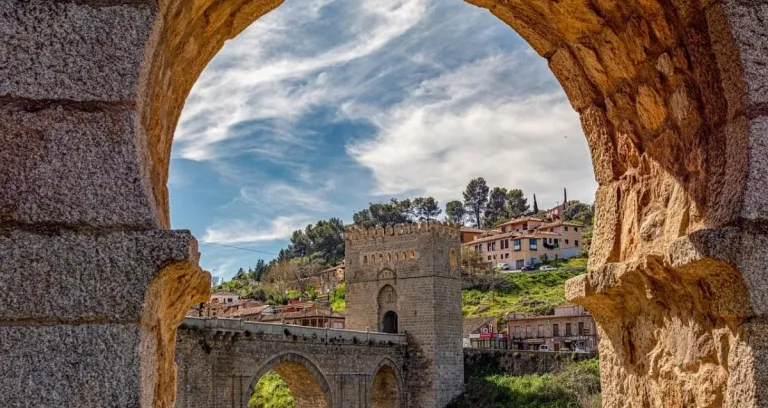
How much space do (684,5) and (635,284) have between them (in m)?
1.09

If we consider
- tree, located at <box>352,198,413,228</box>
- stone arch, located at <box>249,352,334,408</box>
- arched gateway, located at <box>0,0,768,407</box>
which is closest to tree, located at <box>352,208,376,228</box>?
tree, located at <box>352,198,413,228</box>

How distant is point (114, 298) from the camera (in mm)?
2012

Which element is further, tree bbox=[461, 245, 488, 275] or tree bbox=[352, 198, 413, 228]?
tree bbox=[352, 198, 413, 228]

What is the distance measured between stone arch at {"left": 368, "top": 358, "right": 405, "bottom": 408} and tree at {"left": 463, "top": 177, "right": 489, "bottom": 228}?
186ft

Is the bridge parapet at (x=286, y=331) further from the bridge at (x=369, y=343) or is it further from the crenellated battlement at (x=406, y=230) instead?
the crenellated battlement at (x=406, y=230)

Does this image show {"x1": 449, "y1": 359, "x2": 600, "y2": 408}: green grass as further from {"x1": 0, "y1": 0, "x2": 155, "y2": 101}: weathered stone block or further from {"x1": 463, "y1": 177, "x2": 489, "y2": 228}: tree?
{"x1": 463, "y1": 177, "x2": 489, "y2": 228}: tree

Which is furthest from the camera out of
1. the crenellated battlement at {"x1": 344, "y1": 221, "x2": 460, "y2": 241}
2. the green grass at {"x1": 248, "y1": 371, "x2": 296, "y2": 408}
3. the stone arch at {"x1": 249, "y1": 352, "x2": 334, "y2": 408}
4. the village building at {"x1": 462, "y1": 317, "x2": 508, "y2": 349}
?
the village building at {"x1": 462, "y1": 317, "x2": 508, "y2": 349}

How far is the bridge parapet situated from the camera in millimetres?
22969

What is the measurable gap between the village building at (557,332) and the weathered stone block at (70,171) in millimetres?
36693

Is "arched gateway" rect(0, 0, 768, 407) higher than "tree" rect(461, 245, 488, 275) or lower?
lower

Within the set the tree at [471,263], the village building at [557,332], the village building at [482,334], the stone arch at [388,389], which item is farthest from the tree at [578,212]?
the stone arch at [388,389]

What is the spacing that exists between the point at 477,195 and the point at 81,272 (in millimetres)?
87259

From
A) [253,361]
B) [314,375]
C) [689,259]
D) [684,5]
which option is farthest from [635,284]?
[314,375]

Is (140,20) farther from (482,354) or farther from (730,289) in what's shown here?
(482,354)
